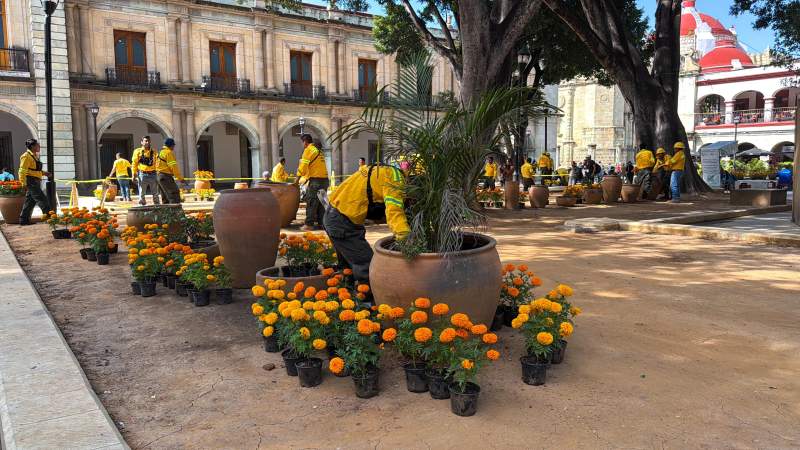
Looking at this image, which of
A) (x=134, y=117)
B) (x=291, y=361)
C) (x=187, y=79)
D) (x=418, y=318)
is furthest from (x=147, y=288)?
(x=134, y=117)

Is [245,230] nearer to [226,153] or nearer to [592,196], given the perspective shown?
[592,196]

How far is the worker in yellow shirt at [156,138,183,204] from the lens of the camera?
9.89 m

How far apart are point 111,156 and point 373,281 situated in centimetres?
2499

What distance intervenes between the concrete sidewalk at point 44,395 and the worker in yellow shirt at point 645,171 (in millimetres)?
14253

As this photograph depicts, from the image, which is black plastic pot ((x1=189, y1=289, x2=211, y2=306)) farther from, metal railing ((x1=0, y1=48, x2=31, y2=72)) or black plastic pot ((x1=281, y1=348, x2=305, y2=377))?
metal railing ((x1=0, y1=48, x2=31, y2=72))

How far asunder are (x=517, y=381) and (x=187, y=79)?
24.1m

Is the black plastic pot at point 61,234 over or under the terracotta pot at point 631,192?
under

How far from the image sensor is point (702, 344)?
364cm

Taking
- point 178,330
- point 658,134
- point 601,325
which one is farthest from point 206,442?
point 658,134

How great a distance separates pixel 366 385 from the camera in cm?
299

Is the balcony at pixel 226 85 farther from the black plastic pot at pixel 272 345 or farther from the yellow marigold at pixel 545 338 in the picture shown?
the yellow marigold at pixel 545 338

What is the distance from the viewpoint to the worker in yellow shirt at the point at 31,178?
10.6 metres

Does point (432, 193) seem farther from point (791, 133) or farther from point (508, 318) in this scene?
point (791, 133)

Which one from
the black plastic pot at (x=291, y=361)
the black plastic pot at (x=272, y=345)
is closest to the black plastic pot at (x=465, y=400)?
the black plastic pot at (x=291, y=361)
